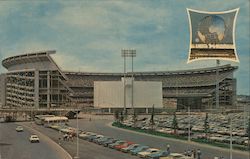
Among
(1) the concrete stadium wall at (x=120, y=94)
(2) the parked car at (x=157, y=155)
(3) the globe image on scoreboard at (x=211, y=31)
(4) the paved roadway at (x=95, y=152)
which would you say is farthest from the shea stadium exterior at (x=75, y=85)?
(2) the parked car at (x=157, y=155)

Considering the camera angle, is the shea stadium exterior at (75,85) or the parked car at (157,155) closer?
the parked car at (157,155)

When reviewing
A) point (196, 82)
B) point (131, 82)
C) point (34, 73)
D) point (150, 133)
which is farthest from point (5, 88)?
point (150, 133)

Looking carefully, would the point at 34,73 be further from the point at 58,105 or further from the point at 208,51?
the point at 208,51

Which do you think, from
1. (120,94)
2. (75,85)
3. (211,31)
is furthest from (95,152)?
(75,85)

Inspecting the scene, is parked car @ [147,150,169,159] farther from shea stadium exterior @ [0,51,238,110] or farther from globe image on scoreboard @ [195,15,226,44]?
shea stadium exterior @ [0,51,238,110]

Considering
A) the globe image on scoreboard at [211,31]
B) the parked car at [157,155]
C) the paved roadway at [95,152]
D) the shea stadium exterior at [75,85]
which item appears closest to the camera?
the parked car at [157,155]

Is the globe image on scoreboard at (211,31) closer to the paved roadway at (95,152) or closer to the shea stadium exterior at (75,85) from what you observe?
the paved roadway at (95,152)

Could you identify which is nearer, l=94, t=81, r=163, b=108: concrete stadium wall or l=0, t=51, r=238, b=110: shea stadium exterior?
l=94, t=81, r=163, b=108: concrete stadium wall

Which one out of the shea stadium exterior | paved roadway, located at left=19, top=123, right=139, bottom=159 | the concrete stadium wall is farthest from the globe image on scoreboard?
the concrete stadium wall
